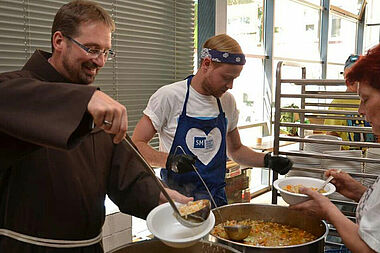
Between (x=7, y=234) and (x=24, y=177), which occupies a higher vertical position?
(x=24, y=177)

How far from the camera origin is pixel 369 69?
1256 millimetres

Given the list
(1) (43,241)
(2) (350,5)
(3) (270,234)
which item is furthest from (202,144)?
(2) (350,5)

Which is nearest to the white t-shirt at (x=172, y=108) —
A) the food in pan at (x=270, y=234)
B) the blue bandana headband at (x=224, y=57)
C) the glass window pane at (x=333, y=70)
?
the blue bandana headband at (x=224, y=57)

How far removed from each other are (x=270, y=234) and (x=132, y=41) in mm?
1849

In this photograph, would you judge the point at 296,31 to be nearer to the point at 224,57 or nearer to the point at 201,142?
the point at 224,57

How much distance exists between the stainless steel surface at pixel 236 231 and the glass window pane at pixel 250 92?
3.94m

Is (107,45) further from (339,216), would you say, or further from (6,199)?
(339,216)

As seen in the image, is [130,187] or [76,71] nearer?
[76,71]

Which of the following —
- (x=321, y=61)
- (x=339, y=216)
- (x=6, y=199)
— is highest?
(x=321, y=61)

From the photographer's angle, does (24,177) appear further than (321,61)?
No

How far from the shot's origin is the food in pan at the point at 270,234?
1.46 metres

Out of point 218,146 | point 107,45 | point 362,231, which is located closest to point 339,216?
point 362,231

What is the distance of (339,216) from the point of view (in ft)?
4.55

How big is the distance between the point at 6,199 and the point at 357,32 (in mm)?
10309
